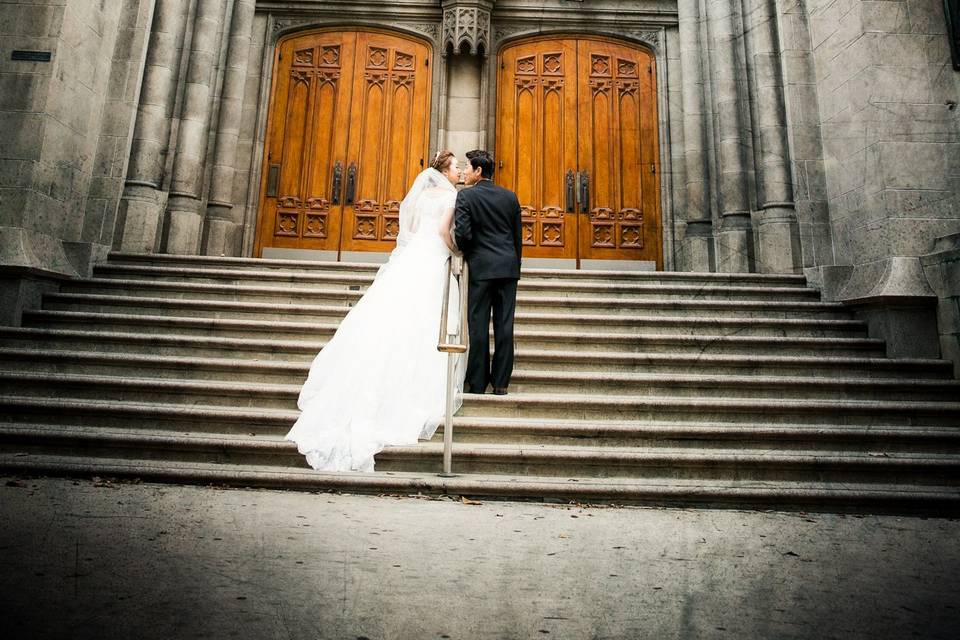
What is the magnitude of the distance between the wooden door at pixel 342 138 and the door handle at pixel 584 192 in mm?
2431

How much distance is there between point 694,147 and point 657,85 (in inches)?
55.6

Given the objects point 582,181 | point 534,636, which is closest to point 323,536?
point 534,636

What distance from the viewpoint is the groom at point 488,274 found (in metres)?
3.95

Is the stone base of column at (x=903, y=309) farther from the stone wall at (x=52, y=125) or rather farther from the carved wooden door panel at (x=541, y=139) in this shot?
the stone wall at (x=52, y=125)

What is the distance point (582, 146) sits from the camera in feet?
29.3

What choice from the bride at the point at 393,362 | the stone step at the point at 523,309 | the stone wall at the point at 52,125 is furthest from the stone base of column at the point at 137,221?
the bride at the point at 393,362

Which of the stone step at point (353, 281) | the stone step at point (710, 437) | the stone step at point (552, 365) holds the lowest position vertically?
the stone step at point (710, 437)

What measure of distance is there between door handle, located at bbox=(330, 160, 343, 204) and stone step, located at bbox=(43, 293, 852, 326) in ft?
12.5

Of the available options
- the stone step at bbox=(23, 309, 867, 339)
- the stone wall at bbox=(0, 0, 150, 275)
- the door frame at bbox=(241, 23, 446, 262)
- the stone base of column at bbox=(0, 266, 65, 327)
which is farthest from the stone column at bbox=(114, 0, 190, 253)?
the stone step at bbox=(23, 309, 867, 339)

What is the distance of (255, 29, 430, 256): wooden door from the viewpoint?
341 inches

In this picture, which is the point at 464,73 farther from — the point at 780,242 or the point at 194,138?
the point at 780,242

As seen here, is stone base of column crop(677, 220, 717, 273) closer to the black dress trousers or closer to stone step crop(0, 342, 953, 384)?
stone step crop(0, 342, 953, 384)

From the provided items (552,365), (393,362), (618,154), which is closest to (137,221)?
(393,362)

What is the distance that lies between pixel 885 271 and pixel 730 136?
12.0 feet
